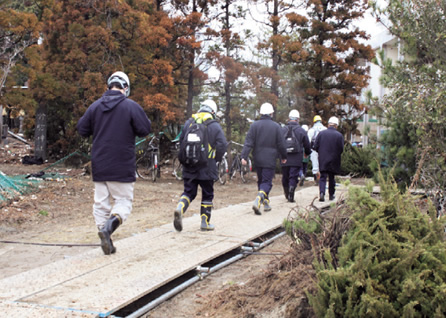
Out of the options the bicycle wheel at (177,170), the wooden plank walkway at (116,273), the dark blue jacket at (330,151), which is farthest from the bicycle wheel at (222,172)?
the wooden plank walkway at (116,273)

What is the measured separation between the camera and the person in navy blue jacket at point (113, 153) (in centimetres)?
529

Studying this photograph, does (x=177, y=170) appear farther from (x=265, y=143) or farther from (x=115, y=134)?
(x=115, y=134)

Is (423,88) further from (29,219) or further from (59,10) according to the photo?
(59,10)

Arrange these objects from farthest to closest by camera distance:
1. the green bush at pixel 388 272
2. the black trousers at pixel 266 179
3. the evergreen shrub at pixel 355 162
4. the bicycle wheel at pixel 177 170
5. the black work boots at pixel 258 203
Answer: the evergreen shrub at pixel 355 162, the bicycle wheel at pixel 177 170, the black trousers at pixel 266 179, the black work boots at pixel 258 203, the green bush at pixel 388 272

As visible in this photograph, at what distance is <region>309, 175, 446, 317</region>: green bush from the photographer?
278cm

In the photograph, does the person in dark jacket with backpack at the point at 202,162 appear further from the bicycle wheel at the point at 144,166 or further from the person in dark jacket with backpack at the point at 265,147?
the bicycle wheel at the point at 144,166

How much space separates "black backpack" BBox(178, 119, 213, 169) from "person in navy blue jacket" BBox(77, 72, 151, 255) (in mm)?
1147

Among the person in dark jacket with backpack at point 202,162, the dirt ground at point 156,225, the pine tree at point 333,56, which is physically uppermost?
the pine tree at point 333,56

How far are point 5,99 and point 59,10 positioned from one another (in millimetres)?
3329

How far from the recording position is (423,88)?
21.7ft

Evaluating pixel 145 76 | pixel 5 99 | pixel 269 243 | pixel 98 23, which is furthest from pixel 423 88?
pixel 5 99

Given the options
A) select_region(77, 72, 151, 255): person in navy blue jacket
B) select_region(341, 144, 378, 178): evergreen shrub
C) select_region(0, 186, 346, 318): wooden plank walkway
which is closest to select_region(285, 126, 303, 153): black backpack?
select_region(0, 186, 346, 318): wooden plank walkway

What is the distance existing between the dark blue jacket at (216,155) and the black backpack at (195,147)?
2.7 inches

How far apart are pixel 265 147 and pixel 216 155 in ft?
6.91
